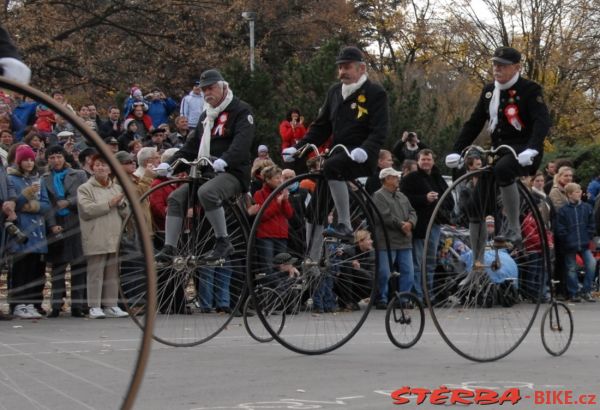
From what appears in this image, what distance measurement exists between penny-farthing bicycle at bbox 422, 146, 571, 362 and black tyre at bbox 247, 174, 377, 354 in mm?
593

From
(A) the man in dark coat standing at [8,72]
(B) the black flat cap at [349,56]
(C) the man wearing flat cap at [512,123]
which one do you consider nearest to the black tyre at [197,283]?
(B) the black flat cap at [349,56]

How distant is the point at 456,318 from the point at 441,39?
4095cm

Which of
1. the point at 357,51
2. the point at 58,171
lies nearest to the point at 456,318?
the point at 357,51

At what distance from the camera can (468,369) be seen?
862 centimetres

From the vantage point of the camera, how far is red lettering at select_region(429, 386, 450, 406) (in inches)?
281

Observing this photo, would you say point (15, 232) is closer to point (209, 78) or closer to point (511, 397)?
point (511, 397)

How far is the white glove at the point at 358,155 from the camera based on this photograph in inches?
356

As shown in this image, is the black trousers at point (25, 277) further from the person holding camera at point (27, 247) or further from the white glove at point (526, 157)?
the white glove at point (526, 157)

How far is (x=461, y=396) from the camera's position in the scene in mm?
7266

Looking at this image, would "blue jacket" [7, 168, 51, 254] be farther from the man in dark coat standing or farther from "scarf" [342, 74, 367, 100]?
"scarf" [342, 74, 367, 100]

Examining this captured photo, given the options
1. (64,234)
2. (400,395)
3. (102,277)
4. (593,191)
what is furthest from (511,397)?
(593,191)

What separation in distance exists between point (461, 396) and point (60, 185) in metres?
2.89

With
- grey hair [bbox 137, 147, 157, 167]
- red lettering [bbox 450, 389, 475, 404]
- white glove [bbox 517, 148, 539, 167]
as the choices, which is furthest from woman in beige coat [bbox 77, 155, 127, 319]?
grey hair [bbox 137, 147, 157, 167]

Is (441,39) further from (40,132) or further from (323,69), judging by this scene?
(40,132)
